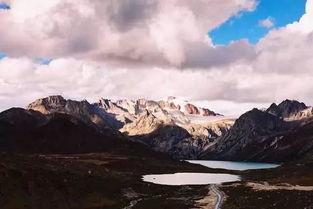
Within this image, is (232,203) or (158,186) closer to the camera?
(232,203)

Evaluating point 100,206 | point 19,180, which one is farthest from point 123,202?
point 19,180

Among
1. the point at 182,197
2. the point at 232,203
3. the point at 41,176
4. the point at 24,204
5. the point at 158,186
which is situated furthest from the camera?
the point at 158,186

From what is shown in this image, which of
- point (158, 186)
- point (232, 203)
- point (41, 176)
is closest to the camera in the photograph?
point (232, 203)

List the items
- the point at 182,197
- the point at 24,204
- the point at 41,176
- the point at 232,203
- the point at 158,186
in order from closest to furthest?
the point at 24,204
the point at 232,203
the point at 41,176
the point at 182,197
the point at 158,186

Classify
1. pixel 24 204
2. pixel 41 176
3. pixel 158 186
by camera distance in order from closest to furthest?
pixel 24 204 → pixel 41 176 → pixel 158 186

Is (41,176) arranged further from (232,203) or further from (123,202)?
(232,203)

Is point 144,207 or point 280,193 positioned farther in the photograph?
point 280,193

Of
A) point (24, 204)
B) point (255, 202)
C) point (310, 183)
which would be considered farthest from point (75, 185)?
point (310, 183)

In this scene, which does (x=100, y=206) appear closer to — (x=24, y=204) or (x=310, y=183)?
(x=24, y=204)
